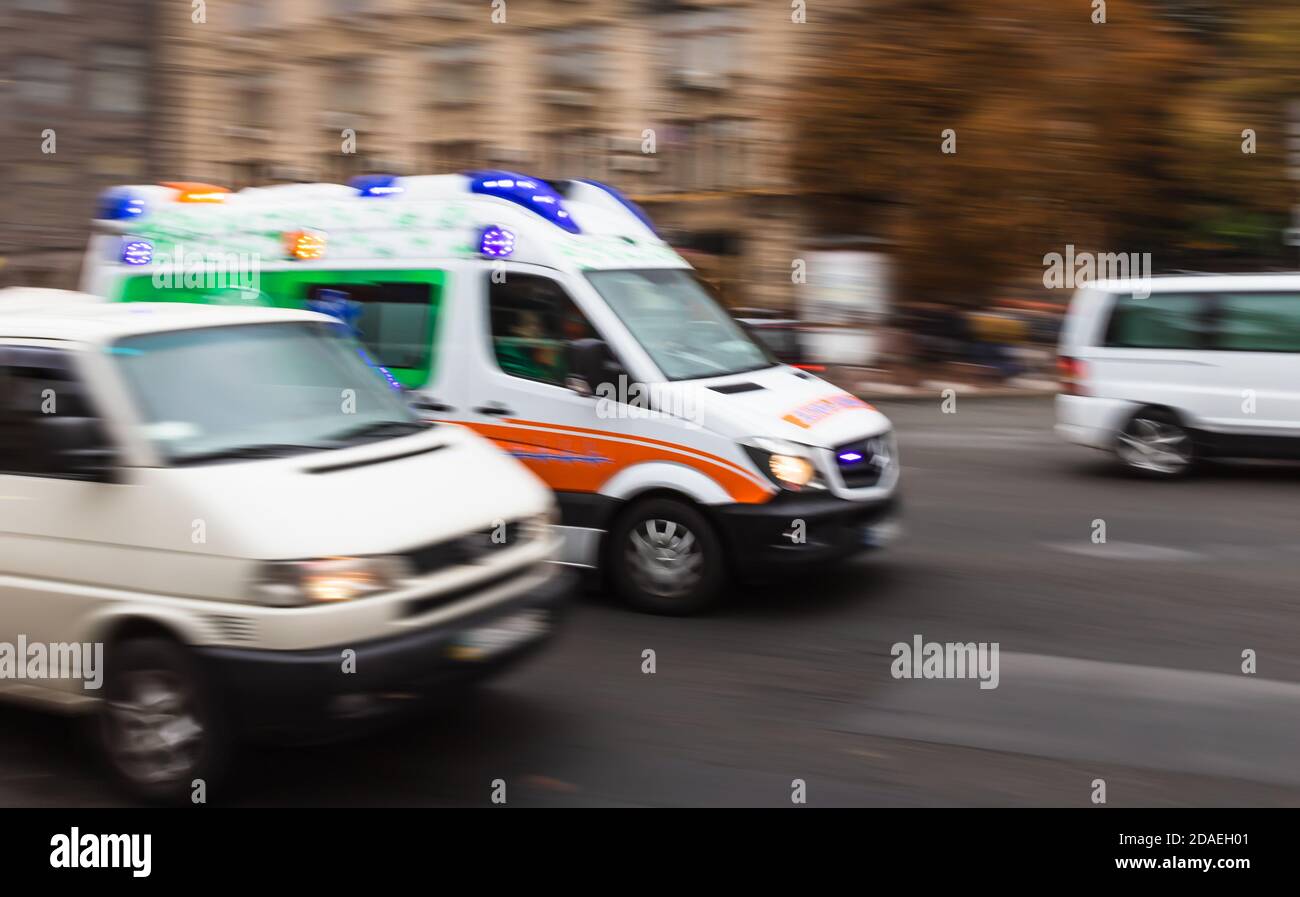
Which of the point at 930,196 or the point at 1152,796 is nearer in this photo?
the point at 1152,796

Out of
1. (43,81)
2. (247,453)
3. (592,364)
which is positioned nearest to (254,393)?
(247,453)

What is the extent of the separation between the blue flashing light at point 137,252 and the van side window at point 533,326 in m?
2.76

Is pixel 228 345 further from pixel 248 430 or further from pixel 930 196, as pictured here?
pixel 930 196

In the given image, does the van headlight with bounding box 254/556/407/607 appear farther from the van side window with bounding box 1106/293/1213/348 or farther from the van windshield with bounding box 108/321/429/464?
the van side window with bounding box 1106/293/1213/348

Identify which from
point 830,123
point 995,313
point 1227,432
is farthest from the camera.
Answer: point 830,123

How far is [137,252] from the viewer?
29.6 ft

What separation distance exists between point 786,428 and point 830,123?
1746 cm

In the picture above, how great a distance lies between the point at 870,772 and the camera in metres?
5.14

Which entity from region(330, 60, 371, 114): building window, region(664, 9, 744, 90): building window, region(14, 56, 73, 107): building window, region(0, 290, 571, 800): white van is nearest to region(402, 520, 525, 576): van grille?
region(0, 290, 571, 800): white van

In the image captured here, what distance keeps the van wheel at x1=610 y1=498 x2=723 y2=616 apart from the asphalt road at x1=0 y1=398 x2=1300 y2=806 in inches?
5.0

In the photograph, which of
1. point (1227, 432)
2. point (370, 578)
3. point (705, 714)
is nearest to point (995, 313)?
point (1227, 432)

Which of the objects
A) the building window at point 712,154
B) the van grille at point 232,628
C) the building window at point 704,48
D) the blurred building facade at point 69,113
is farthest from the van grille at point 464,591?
the blurred building facade at point 69,113

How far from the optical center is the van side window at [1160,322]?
11.7 metres

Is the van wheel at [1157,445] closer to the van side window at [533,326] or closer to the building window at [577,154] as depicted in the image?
the van side window at [533,326]
